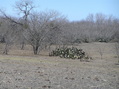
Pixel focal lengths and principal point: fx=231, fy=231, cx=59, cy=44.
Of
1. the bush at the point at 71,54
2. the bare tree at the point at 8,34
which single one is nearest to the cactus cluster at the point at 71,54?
the bush at the point at 71,54

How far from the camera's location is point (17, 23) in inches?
1169

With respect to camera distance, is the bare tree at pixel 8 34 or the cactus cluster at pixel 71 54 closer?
the cactus cluster at pixel 71 54

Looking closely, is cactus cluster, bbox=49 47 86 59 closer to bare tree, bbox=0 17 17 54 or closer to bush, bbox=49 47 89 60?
bush, bbox=49 47 89 60

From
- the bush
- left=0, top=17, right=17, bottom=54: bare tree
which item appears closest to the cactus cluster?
the bush

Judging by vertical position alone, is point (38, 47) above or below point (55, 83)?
above

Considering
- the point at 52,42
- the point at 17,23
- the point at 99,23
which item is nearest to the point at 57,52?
the point at 52,42

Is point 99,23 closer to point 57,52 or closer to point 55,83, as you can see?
point 57,52

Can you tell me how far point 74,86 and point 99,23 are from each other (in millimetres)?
82061

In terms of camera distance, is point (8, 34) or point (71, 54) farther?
point (8, 34)

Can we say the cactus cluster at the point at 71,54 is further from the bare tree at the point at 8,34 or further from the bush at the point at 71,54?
the bare tree at the point at 8,34

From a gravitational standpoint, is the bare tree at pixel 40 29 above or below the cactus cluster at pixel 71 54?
above

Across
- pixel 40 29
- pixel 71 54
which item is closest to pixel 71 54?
pixel 71 54

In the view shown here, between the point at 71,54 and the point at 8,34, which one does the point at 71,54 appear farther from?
the point at 8,34

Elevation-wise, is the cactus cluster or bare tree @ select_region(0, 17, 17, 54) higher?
bare tree @ select_region(0, 17, 17, 54)
